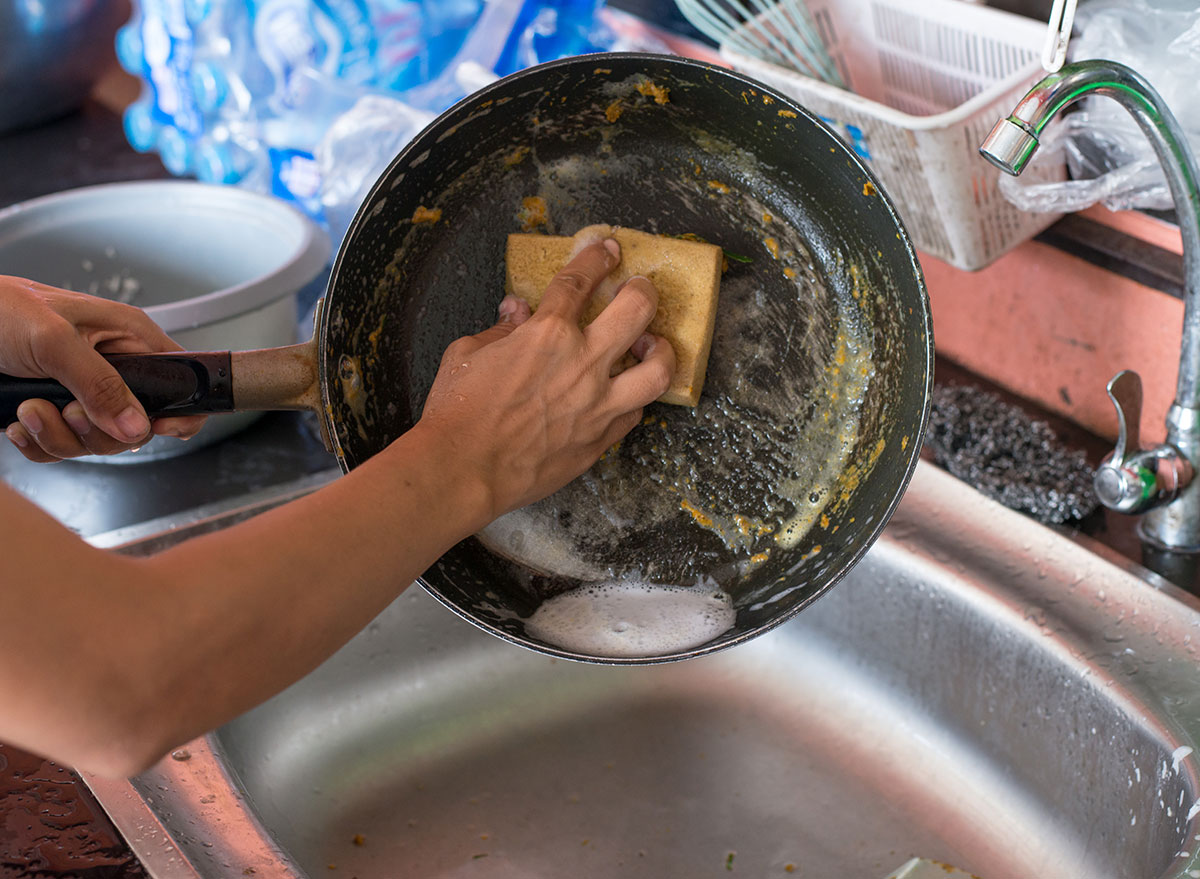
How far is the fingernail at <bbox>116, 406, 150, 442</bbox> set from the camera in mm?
717

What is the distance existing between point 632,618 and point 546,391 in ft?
0.79

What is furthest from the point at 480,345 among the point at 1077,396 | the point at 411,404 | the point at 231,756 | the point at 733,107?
the point at 1077,396

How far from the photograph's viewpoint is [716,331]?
2.80ft

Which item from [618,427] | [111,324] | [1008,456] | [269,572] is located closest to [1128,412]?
[1008,456]

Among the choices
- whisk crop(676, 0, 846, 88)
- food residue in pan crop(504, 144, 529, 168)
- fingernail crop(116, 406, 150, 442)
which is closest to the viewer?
fingernail crop(116, 406, 150, 442)

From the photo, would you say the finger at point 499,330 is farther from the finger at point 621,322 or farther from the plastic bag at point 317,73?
the plastic bag at point 317,73

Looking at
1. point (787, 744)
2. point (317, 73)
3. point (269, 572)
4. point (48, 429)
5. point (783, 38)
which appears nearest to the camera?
point (269, 572)

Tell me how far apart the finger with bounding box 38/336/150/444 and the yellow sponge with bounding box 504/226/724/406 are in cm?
29

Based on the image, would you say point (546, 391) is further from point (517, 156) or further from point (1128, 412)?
point (1128, 412)

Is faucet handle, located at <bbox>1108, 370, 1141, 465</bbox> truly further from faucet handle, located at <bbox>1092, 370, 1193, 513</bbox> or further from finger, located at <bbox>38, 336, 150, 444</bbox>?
finger, located at <bbox>38, 336, 150, 444</bbox>

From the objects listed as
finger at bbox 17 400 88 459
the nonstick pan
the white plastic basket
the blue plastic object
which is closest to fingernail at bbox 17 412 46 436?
finger at bbox 17 400 88 459

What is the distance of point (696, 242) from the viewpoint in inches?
32.7

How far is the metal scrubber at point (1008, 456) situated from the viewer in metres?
0.99

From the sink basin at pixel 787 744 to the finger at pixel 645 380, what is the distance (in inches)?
14.7
